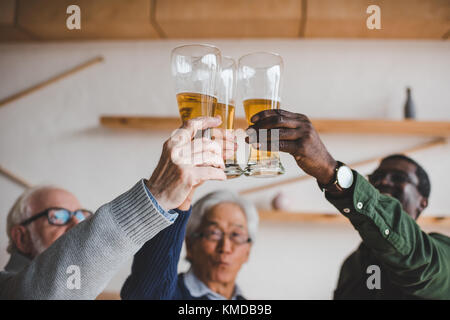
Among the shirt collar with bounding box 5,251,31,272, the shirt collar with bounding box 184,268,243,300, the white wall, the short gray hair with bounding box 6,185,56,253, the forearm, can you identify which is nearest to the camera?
the forearm

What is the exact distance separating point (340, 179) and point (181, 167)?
31 centimetres

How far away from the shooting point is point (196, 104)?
2.12 ft

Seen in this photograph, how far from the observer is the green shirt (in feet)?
2.33

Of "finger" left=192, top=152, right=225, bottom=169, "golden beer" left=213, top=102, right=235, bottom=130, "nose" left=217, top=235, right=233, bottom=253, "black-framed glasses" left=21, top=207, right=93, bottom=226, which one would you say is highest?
"golden beer" left=213, top=102, right=235, bottom=130

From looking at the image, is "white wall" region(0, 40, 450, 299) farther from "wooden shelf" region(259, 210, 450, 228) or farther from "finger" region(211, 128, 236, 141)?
"finger" region(211, 128, 236, 141)

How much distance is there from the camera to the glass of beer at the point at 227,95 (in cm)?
67

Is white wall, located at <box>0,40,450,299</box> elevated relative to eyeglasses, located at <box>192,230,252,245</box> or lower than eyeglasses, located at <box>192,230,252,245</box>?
elevated

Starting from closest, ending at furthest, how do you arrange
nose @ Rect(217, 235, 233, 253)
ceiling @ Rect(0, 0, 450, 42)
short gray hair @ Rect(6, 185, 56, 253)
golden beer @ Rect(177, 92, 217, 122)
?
golden beer @ Rect(177, 92, 217, 122), short gray hair @ Rect(6, 185, 56, 253), nose @ Rect(217, 235, 233, 253), ceiling @ Rect(0, 0, 450, 42)

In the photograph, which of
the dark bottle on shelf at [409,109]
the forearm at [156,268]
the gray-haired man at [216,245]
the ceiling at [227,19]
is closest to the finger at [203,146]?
the forearm at [156,268]

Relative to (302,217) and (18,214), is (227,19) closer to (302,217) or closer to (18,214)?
(302,217)

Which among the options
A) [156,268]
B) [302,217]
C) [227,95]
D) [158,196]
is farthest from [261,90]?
[302,217]

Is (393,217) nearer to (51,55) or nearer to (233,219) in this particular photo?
(233,219)

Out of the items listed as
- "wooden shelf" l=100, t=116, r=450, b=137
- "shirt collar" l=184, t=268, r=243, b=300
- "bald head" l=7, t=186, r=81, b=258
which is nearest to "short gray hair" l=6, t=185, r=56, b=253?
"bald head" l=7, t=186, r=81, b=258

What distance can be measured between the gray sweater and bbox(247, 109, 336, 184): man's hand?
0.69 feet
